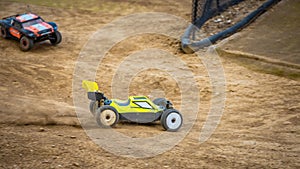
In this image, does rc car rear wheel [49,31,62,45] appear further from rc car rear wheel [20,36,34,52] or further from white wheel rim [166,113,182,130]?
white wheel rim [166,113,182,130]

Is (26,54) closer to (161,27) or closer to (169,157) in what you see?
(161,27)

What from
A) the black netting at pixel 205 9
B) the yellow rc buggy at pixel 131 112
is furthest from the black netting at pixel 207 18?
the yellow rc buggy at pixel 131 112

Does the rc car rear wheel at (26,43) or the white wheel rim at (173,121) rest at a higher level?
the rc car rear wheel at (26,43)

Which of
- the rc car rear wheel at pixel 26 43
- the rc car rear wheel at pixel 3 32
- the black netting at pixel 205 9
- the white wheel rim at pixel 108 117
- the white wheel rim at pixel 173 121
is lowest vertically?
the white wheel rim at pixel 173 121

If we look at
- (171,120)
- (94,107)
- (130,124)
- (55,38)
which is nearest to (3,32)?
(55,38)

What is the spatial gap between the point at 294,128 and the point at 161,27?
8244 millimetres

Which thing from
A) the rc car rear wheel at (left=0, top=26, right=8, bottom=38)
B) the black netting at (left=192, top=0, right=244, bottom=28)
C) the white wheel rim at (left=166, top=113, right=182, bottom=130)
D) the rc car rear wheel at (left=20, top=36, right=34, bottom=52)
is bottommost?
the white wheel rim at (left=166, top=113, right=182, bottom=130)

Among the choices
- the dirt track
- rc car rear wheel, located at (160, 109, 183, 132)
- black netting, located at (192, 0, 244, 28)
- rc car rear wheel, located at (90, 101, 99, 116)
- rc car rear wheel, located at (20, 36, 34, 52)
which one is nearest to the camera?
the dirt track

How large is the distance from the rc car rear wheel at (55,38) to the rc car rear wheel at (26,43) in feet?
2.30

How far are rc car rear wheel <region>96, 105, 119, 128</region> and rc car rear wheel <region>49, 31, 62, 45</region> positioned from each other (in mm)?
6494

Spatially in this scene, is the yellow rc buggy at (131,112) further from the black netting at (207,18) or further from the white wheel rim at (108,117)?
the black netting at (207,18)

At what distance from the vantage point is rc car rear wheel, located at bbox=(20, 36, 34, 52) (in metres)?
13.0

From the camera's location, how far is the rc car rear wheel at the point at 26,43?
13.0m

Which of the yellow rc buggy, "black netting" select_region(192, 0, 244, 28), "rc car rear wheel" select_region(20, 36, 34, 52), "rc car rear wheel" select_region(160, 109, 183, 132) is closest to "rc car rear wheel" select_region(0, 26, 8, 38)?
"rc car rear wheel" select_region(20, 36, 34, 52)
